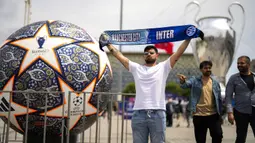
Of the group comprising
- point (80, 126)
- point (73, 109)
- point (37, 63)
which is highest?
point (37, 63)

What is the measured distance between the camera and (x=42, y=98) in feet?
13.6

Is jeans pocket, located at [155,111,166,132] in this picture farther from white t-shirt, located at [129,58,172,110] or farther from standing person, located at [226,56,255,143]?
standing person, located at [226,56,255,143]

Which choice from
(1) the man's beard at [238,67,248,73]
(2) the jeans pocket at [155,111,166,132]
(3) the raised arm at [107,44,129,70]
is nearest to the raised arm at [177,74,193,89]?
(1) the man's beard at [238,67,248,73]

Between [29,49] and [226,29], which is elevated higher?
[226,29]

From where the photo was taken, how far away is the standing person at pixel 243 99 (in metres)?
4.43

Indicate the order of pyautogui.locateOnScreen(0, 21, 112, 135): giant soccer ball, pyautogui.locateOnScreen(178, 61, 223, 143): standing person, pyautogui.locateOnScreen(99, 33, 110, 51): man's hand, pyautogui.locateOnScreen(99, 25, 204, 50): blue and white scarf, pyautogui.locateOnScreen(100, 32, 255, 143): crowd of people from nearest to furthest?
pyautogui.locateOnScreen(100, 32, 255, 143): crowd of people, pyautogui.locateOnScreen(99, 25, 204, 50): blue and white scarf, pyautogui.locateOnScreen(99, 33, 110, 51): man's hand, pyautogui.locateOnScreen(0, 21, 112, 135): giant soccer ball, pyautogui.locateOnScreen(178, 61, 223, 143): standing person

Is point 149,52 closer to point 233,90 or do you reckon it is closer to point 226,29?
point 233,90

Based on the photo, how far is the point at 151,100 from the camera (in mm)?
3289

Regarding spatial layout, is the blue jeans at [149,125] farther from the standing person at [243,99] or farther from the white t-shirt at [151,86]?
the standing person at [243,99]

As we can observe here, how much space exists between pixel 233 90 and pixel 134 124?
6.62ft

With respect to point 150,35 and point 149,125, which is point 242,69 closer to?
point 150,35

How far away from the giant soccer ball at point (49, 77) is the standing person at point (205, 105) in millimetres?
1366

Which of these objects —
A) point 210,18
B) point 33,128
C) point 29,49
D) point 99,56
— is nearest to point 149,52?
point 99,56

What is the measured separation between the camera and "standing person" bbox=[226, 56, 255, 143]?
14.5 feet
